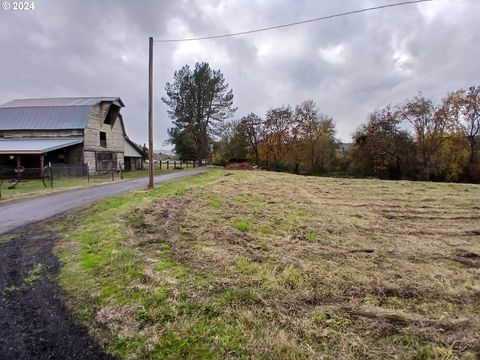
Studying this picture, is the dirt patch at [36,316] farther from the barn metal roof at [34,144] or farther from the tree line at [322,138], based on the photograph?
the tree line at [322,138]

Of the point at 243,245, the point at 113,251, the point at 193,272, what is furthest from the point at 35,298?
the point at 243,245

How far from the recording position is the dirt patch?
233 centimetres

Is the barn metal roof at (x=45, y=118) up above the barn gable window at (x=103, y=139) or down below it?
above

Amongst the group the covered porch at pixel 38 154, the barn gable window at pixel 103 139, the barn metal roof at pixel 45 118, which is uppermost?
the barn metal roof at pixel 45 118

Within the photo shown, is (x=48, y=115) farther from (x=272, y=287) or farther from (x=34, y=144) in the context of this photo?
(x=272, y=287)

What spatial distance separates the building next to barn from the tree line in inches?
514

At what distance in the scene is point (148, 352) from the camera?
7.55 feet

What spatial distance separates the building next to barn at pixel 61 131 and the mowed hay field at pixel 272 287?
719 inches

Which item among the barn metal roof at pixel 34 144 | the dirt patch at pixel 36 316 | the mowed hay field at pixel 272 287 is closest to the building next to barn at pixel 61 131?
the barn metal roof at pixel 34 144

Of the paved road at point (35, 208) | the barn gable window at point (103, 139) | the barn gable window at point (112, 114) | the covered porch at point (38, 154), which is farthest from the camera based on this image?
the barn gable window at point (112, 114)

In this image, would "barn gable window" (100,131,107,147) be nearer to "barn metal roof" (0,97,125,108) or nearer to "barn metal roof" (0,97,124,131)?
"barn metal roof" (0,97,124,131)

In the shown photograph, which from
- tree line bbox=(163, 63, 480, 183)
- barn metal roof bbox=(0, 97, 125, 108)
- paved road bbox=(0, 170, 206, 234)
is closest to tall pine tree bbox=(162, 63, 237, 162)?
tree line bbox=(163, 63, 480, 183)

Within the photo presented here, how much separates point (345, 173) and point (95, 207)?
104 ft

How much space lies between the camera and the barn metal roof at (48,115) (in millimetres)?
23250
